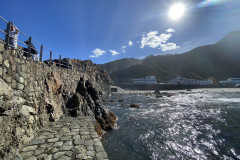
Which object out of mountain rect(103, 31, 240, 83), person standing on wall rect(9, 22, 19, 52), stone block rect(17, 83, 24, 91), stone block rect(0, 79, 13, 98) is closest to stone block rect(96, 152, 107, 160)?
stone block rect(0, 79, 13, 98)

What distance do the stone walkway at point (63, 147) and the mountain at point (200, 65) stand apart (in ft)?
423

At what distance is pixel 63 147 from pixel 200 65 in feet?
535

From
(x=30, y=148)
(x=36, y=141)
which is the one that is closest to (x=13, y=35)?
(x=36, y=141)

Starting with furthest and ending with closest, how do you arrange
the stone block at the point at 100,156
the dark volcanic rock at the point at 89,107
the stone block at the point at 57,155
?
1. the dark volcanic rock at the point at 89,107
2. the stone block at the point at 100,156
3. the stone block at the point at 57,155

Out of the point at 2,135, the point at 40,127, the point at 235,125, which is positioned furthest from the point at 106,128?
the point at 235,125

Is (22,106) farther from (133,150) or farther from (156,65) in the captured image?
(156,65)

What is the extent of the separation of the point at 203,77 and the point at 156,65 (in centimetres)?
5397

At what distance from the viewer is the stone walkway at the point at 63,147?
3779 millimetres

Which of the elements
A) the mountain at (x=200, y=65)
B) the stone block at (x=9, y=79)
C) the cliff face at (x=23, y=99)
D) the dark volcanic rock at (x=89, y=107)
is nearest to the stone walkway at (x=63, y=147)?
the cliff face at (x=23, y=99)

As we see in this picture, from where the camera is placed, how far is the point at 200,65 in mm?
135750

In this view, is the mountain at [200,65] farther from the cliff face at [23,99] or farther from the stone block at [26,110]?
the stone block at [26,110]

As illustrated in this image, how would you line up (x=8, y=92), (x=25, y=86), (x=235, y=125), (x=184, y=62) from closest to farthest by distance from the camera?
(x=8, y=92) → (x=25, y=86) → (x=235, y=125) → (x=184, y=62)

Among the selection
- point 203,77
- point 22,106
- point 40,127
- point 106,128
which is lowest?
point 106,128

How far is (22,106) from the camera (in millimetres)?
4477
